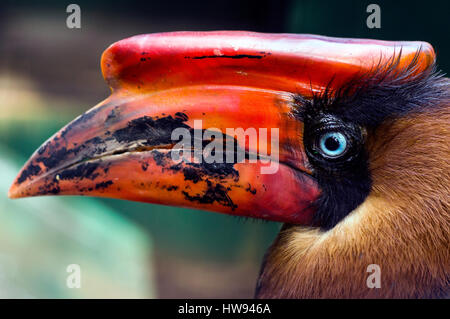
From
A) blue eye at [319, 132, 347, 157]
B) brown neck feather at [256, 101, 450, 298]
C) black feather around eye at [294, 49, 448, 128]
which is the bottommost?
brown neck feather at [256, 101, 450, 298]

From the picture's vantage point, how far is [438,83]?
824 millimetres

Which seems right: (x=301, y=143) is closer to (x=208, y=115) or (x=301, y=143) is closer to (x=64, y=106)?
(x=208, y=115)

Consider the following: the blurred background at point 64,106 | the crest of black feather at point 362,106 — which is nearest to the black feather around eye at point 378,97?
the crest of black feather at point 362,106

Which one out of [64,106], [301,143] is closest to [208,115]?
[301,143]

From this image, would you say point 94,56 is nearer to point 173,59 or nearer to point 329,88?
point 173,59

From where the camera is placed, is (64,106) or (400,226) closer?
(400,226)

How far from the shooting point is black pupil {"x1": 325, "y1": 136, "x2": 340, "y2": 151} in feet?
2.65

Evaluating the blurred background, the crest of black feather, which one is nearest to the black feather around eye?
the crest of black feather

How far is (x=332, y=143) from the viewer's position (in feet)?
2.65

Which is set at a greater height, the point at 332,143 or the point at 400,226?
the point at 332,143

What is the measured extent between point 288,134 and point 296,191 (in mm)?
112

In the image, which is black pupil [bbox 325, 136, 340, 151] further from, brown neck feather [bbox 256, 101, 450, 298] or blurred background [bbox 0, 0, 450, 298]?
blurred background [bbox 0, 0, 450, 298]

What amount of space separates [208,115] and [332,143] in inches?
9.5

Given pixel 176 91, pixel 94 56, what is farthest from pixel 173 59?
pixel 94 56
